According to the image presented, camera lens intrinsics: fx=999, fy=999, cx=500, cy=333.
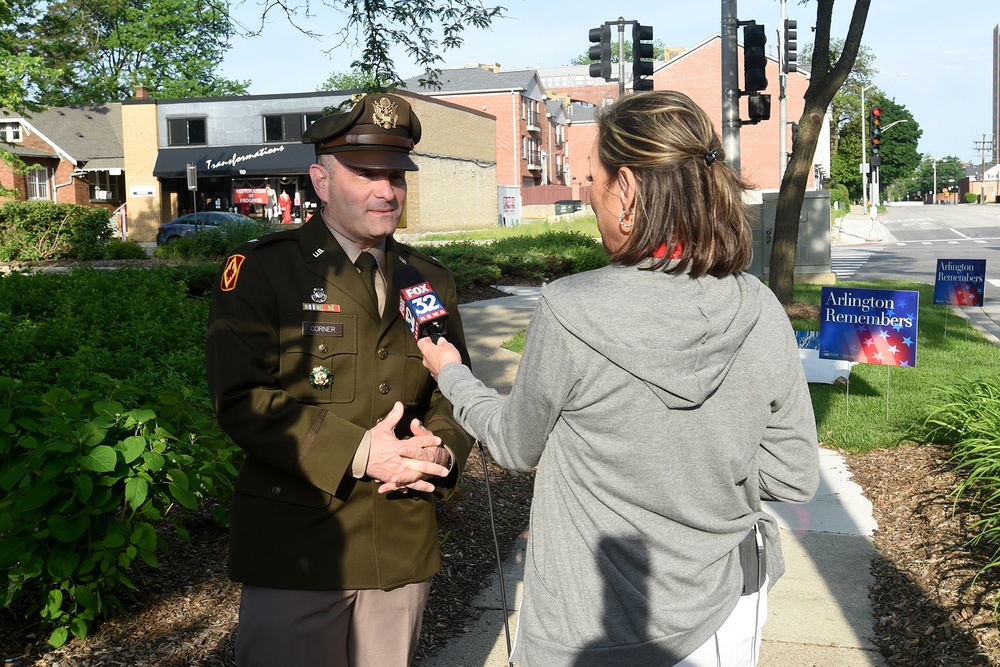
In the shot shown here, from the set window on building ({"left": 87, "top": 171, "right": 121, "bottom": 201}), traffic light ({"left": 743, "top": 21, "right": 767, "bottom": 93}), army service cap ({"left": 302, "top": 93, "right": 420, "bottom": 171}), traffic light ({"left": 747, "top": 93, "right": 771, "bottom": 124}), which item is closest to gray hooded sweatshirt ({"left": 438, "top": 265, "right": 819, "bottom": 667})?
army service cap ({"left": 302, "top": 93, "right": 420, "bottom": 171})

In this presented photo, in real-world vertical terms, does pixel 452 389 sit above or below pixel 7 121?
below

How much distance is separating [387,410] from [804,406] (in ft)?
3.76

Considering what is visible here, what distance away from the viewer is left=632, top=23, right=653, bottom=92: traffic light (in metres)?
16.4

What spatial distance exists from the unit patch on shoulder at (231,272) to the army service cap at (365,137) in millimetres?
413

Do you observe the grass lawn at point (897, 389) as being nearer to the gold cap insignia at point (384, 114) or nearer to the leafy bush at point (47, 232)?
the gold cap insignia at point (384, 114)

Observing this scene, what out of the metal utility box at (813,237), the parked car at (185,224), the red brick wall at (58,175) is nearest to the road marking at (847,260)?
the metal utility box at (813,237)

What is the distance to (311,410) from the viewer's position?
2.56 m

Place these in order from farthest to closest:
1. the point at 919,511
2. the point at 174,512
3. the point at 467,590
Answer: the point at 919,511
the point at 467,590
the point at 174,512

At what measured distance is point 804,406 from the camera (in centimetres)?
215

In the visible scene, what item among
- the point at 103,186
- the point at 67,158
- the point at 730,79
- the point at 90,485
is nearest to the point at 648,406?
the point at 90,485

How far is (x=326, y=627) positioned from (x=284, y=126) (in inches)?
1822

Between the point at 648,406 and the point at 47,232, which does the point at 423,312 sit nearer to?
the point at 648,406

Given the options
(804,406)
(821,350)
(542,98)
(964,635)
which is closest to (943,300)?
(821,350)

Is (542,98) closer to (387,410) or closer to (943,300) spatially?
(943,300)
